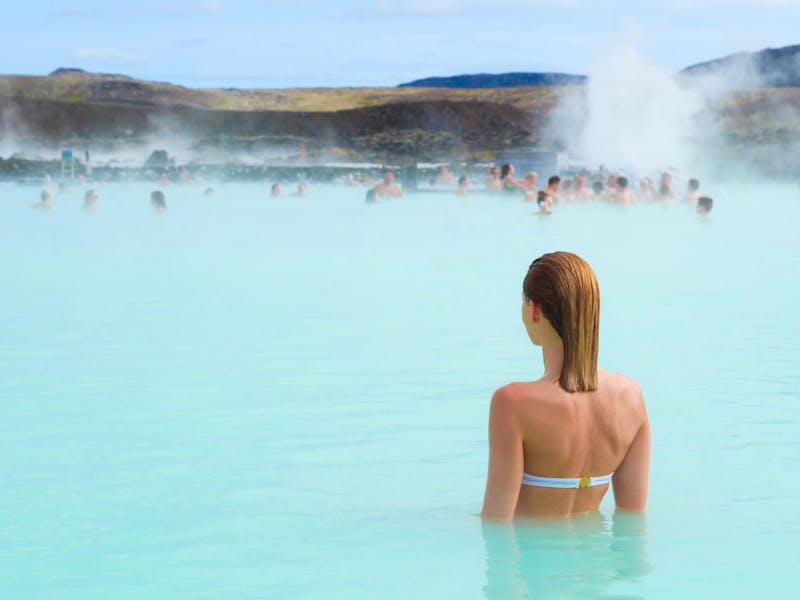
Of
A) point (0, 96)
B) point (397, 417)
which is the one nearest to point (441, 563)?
point (397, 417)

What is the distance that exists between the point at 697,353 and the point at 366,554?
4.88m

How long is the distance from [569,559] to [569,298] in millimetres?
1186

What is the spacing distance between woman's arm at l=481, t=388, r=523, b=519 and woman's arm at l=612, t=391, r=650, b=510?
0.35m

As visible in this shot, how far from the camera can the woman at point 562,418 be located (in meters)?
3.37

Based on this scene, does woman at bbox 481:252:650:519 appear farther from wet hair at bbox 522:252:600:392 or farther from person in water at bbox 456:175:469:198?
person in water at bbox 456:175:469:198

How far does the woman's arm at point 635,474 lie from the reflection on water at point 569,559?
0.11 meters

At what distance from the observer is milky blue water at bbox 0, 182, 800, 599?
423 centimetres

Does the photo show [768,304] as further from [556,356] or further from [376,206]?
[376,206]

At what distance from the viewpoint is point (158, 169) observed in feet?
149

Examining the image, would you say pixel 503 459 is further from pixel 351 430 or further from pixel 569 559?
pixel 351 430

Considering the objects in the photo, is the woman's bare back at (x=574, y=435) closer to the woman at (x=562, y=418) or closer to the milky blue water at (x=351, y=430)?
the woman at (x=562, y=418)

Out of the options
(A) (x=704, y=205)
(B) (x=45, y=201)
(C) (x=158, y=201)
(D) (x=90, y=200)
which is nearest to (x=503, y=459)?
(A) (x=704, y=205)

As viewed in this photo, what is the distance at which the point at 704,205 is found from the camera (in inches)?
907

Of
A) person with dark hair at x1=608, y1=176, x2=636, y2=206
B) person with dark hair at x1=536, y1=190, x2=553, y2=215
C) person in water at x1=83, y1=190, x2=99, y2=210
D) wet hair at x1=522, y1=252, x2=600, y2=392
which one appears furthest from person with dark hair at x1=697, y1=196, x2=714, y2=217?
wet hair at x1=522, y1=252, x2=600, y2=392
